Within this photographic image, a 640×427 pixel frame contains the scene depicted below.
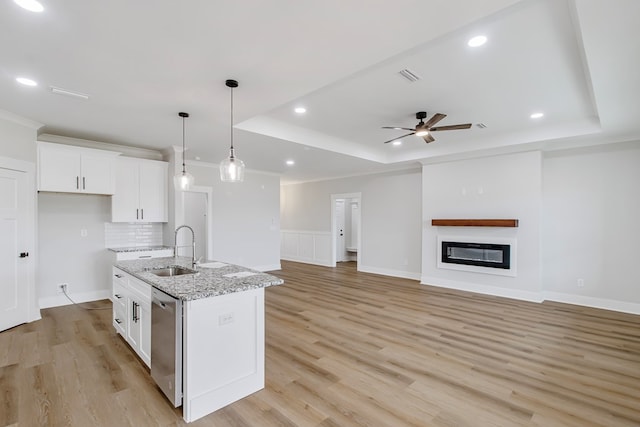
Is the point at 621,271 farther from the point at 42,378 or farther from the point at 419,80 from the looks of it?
the point at 42,378

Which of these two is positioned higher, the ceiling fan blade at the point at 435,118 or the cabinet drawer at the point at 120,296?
the ceiling fan blade at the point at 435,118

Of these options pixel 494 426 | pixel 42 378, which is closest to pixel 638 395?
pixel 494 426

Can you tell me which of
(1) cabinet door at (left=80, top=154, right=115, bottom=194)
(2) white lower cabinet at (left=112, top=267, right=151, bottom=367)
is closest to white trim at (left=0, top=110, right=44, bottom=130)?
(1) cabinet door at (left=80, top=154, right=115, bottom=194)

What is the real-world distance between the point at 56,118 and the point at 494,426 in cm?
559

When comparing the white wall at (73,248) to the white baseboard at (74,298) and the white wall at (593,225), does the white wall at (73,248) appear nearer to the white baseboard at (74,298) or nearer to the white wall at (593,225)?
the white baseboard at (74,298)

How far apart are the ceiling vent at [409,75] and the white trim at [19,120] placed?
15.2ft

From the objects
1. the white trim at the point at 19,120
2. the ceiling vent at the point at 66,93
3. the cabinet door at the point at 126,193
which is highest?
the ceiling vent at the point at 66,93

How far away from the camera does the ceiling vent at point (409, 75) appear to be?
2980mm

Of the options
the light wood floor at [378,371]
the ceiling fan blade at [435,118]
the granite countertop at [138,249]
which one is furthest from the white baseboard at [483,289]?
the granite countertop at [138,249]

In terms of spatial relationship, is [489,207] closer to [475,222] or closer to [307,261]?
[475,222]

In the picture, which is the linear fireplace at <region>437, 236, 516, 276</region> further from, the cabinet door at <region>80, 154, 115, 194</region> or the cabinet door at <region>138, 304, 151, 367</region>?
the cabinet door at <region>80, 154, 115, 194</region>

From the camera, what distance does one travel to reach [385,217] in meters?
7.60

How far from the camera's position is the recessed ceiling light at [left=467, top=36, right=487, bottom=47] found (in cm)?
243

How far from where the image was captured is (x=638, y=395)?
8.11ft
